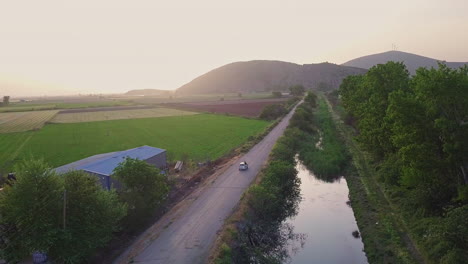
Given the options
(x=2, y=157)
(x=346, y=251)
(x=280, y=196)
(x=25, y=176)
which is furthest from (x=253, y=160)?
(x=2, y=157)

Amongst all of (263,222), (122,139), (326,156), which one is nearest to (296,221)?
(263,222)

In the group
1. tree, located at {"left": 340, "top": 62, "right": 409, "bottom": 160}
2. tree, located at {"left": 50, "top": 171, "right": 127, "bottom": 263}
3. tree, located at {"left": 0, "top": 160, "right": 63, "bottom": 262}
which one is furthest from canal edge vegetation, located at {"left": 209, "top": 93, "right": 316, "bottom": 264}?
tree, located at {"left": 340, "top": 62, "right": 409, "bottom": 160}

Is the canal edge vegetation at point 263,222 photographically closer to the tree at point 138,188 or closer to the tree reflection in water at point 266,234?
the tree reflection in water at point 266,234

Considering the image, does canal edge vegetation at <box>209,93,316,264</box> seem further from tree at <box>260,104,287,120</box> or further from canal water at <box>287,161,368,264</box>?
tree at <box>260,104,287,120</box>

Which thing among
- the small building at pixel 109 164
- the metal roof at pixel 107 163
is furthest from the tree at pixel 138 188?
the metal roof at pixel 107 163

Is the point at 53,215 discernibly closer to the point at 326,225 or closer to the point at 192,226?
the point at 192,226
